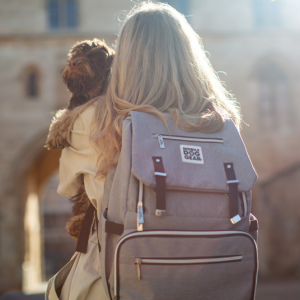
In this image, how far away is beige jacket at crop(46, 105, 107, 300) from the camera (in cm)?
130

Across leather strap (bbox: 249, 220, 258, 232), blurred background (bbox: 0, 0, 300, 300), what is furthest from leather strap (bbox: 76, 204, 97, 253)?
blurred background (bbox: 0, 0, 300, 300)

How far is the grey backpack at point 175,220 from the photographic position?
1.16m

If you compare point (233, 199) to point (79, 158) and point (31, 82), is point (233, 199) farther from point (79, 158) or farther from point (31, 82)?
point (31, 82)

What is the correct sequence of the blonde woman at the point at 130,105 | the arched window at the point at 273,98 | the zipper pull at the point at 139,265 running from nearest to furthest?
the zipper pull at the point at 139,265
the blonde woman at the point at 130,105
the arched window at the point at 273,98

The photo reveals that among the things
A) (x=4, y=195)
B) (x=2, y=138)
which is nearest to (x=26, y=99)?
(x=2, y=138)

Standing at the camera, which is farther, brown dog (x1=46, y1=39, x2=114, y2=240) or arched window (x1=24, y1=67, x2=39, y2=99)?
arched window (x1=24, y1=67, x2=39, y2=99)

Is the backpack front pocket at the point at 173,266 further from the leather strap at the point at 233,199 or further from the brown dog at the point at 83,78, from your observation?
the brown dog at the point at 83,78

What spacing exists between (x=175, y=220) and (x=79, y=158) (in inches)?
16.9

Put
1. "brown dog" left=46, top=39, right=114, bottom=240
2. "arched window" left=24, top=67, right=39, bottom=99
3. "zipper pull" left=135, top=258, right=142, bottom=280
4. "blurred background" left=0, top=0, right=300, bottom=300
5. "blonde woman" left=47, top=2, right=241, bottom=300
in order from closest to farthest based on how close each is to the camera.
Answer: "zipper pull" left=135, top=258, right=142, bottom=280 → "blonde woman" left=47, top=2, right=241, bottom=300 → "brown dog" left=46, top=39, right=114, bottom=240 → "blurred background" left=0, top=0, right=300, bottom=300 → "arched window" left=24, top=67, right=39, bottom=99

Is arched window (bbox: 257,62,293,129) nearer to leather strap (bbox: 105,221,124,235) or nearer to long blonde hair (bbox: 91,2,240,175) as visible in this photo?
long blonde hair (bbox: 91,2,240,175)

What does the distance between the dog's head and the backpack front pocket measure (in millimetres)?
638

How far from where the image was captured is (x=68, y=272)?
1442 mm

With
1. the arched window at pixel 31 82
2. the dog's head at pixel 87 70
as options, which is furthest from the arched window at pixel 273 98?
the dog's head at pixel 87 70

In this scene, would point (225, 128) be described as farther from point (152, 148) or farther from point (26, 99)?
point (26, 99)
